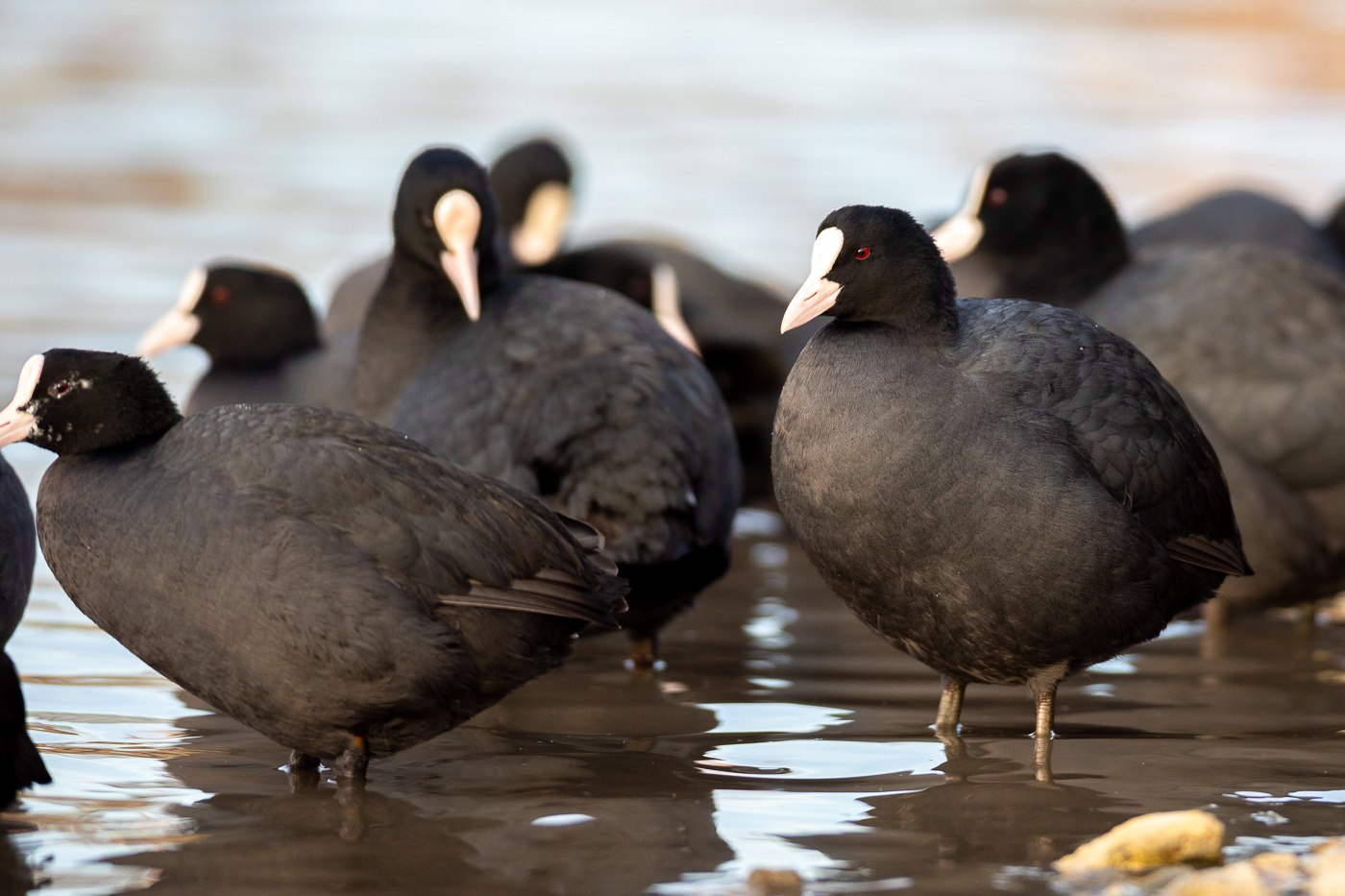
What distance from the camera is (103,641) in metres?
5.67

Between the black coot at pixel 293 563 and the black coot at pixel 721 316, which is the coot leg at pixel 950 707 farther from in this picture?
the black coot at pixel 721 316

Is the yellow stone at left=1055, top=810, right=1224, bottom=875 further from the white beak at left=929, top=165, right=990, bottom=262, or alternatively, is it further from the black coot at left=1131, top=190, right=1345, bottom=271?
the black coot at left=1131, top=190, right=1345, bottom=271

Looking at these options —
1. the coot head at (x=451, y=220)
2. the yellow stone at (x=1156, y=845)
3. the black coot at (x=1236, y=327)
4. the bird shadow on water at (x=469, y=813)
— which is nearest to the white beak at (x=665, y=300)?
the black coot at (x=1236, y=327)

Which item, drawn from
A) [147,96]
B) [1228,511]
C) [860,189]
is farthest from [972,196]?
[147,96]

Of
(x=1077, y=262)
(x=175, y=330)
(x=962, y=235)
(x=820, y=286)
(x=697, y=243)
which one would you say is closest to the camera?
(x=820, y=286)

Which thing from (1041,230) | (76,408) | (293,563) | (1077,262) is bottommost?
(293,563)

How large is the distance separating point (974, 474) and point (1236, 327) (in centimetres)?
226

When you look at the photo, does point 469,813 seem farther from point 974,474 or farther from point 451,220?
point 451,220

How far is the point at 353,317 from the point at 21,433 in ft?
12.5

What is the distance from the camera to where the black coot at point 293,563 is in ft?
13.6

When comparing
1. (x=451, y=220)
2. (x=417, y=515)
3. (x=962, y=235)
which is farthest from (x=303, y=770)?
(x=962, y=235)

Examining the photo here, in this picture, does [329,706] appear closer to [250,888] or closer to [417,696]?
[417,696]

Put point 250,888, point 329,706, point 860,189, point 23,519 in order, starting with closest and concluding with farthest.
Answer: point 250,888 < point 329,706 < point 23,519 < point 860,189

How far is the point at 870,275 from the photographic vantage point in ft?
15.0
